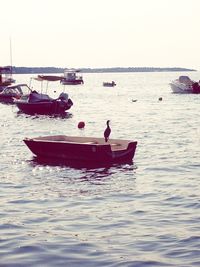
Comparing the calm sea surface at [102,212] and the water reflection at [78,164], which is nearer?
the calm sea surface at [102,212]

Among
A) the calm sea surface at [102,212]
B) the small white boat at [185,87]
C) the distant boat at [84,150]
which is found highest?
the small white boat at [185,87]

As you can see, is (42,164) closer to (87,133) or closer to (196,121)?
(87,133)

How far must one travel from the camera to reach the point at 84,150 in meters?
22.8

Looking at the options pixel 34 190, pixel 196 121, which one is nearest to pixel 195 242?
pixel 34 190

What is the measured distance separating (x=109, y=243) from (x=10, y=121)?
1464 inches

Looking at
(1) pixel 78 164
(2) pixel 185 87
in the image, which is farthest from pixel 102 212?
(2) pixel 185 87

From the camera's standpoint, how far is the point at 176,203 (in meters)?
15.5

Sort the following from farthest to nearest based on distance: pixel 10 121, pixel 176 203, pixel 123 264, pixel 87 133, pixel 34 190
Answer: pixel 10 121 < pixel 87 133 < pixel 34 190 < pixel 176 203 < pixel 123 264

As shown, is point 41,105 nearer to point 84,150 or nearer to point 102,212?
point 84,150

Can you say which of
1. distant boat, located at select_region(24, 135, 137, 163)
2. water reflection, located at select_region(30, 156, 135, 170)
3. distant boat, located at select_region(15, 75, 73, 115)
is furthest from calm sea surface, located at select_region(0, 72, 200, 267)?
distant boat, located at select_region(15, 75, 73, 115)

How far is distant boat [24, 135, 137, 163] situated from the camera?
22.5 m

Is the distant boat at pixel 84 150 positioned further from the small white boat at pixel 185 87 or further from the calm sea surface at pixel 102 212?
the small white boat at pixel 185 87

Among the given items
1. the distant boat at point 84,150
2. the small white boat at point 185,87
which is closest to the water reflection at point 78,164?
the distant boat at point 84,150

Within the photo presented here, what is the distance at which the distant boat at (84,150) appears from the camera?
73.9 feet
